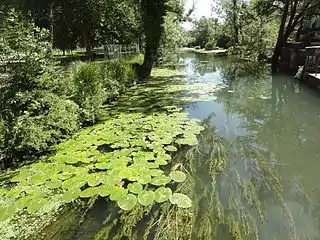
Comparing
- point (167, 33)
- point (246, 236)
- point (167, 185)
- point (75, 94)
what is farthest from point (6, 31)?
point (167, 33)

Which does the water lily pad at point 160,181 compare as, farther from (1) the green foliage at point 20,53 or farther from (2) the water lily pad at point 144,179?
(1) the green foliage at point 20,53

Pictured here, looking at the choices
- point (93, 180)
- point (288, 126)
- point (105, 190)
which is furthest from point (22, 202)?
point (288, 126)

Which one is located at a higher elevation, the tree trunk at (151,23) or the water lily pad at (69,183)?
the tree trunk at (151,23)

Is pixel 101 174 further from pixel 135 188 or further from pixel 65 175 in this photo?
pixel 135 188

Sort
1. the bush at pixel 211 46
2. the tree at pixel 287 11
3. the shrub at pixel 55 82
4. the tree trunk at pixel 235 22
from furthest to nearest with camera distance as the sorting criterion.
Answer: the bush at pixel 211 46
the tree trunk at pixel 235 22
the tree at pixel 287 11
the shrub at pixel 55 82

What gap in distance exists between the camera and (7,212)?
3.34 m

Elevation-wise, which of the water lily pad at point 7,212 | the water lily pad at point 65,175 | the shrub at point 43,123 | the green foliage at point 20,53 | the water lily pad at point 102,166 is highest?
the green foliage at point 20,53

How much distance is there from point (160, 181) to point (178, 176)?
0.35 metres

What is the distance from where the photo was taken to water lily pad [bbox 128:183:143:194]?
11.9 feet

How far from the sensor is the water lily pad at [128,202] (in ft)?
11.1

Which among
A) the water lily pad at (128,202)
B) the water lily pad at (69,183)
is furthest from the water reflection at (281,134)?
the water lily pad at (69,183)

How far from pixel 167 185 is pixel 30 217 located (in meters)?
1.72

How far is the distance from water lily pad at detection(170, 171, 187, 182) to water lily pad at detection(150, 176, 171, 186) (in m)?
0.12

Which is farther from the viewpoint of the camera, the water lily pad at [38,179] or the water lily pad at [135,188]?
the water lily pad at [38,179]
